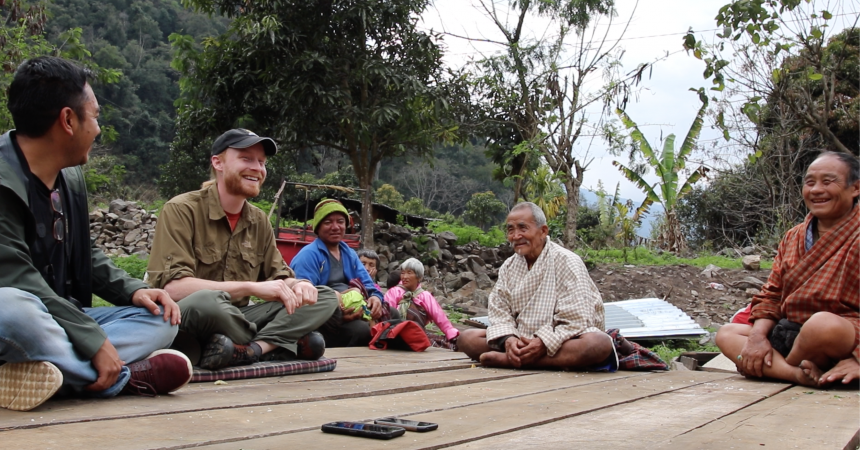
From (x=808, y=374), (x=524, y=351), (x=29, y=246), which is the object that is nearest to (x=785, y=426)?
(x=808, y=374)

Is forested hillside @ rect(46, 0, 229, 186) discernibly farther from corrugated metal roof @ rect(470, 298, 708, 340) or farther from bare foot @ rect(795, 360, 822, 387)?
bare foot @ rect(795, 360, 822, 387)

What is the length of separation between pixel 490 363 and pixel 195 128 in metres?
10.7

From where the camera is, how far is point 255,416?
217cm

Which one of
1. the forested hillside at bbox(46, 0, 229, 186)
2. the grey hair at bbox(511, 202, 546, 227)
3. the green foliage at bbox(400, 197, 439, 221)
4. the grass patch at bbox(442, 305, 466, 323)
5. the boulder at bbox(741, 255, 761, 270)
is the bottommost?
the grass patch at bbox(442, 305, 466, 323)

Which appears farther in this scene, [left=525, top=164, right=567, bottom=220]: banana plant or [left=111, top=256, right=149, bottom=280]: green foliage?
[left=525, top=164, right=567, bottom=220]: banana plant

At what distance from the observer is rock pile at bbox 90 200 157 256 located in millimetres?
15523

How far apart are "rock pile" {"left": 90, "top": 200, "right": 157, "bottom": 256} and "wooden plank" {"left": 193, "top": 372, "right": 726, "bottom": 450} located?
43.3 ft

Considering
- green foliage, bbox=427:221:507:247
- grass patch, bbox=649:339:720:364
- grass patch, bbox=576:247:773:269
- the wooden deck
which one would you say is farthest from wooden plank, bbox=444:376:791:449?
green foliage, bbox=427:221:507:247

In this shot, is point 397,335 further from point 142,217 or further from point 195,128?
point 142,217

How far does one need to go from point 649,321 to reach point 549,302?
4080 millimetres

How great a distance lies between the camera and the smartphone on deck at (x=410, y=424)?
6.56 feet

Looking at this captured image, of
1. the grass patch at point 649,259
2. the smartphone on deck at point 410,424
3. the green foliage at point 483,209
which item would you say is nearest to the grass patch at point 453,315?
the grass patch at point 649,259

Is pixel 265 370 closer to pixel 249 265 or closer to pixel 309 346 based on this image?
pixel 309 346

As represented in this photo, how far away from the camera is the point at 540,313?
4.18 m
